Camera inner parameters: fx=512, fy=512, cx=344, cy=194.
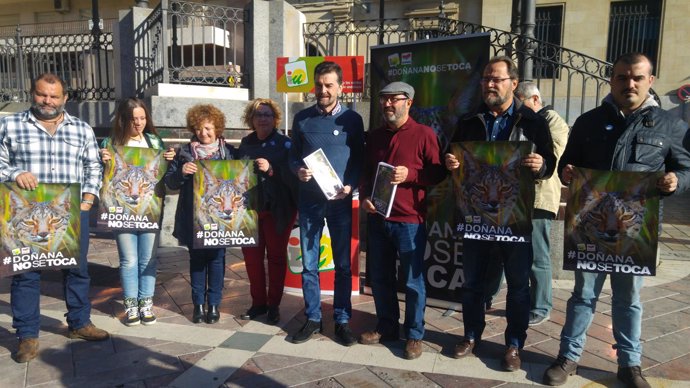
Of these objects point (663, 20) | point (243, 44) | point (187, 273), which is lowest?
point (187, 273)

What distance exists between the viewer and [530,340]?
3.94 meters

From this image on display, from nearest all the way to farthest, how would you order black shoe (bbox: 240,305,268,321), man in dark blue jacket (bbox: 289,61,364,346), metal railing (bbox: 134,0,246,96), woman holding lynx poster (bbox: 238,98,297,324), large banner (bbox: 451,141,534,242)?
large banner (bbox: 451,141,534,242), man in dark blue jacket (bbox: 289,61,364,346), woman holding lynx poster (bbox: 238,98,297,324), black shoe (bbox: 240,305,268,321), metal railing (bbox: 134,0,246,96)

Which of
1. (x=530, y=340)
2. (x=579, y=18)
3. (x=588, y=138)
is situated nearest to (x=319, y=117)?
(x=588, y=138)

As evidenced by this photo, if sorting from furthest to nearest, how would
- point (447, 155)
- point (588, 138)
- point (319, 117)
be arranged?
point (319, 117)
point (447, 155)
point (588, 138)

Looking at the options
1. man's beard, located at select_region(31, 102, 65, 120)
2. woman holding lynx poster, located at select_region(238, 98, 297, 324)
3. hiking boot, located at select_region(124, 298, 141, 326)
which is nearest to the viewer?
man's beard, located at select_region(31, 102, 65, 120)

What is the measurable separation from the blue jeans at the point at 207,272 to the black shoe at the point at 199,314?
0.14 ft

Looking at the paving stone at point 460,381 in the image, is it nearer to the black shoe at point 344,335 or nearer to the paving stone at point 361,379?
the paving stone at point 361,379

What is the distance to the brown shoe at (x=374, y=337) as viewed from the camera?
3.86 meters

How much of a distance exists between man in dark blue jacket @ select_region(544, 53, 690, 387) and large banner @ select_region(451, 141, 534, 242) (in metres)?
0.28

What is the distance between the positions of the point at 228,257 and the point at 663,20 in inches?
632

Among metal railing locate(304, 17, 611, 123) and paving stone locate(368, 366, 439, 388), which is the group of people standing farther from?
metal railing locate(304, 17, 611, 123)

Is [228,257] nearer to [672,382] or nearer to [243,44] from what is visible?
[243,44]

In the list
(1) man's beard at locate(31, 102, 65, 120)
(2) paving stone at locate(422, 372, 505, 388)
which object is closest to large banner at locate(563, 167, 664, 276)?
(2) paving stone at locate(422, 372, 505, 388)

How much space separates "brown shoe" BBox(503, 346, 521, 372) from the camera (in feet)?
11.2
